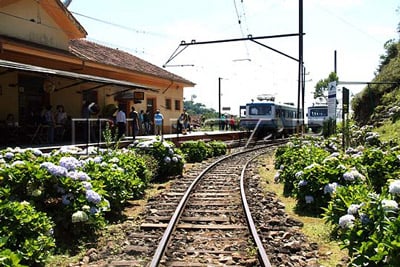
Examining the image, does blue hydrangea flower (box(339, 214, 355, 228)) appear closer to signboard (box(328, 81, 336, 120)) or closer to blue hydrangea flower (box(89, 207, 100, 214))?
blue hydrangea flower (box(89, 207, 100, 214))

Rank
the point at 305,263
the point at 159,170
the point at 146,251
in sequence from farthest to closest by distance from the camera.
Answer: the point at 159,170 → the point at 146,251 → the point at 305,263

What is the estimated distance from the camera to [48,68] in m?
Answer: 17.5

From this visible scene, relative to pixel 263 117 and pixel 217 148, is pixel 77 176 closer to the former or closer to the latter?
pixel 217 148

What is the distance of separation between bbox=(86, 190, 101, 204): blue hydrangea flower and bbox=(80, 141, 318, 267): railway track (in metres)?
0.63

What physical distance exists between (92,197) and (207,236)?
1827mm

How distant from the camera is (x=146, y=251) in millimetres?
5965

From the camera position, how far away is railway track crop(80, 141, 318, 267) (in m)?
5.65

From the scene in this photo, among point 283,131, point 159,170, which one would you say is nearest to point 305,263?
point 159,170

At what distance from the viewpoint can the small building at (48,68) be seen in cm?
1594

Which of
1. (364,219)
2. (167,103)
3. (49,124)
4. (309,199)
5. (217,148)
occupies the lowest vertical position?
(309,199)

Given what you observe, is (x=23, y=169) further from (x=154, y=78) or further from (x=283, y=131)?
(x=283, y=131)

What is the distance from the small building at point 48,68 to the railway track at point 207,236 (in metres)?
6.57

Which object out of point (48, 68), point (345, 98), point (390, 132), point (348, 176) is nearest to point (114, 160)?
point (348, 176)

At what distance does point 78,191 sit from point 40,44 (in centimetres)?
1277
